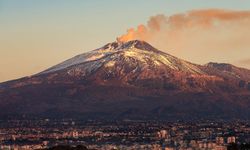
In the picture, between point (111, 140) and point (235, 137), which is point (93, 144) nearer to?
point (111, 140)

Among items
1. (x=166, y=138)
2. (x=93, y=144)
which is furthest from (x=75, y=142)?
(x=166, y=138)

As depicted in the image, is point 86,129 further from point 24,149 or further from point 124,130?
point 24,149

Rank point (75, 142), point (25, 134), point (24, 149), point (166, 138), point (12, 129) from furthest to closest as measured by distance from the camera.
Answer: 1. point (12, 129)
2. point (25, 134)
3. point (166, 138)
4. point (75, 142)
5. point (24, 149)

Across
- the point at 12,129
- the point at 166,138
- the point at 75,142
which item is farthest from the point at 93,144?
the point at 12,129

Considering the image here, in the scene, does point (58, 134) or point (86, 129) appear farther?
point (86, 129)

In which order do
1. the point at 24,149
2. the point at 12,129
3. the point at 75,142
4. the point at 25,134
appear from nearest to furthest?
the point at 24,149
the point at 75,142
the point at 25,134
the point at 12,129

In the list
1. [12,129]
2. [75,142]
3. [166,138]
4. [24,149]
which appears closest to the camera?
[24,149]
